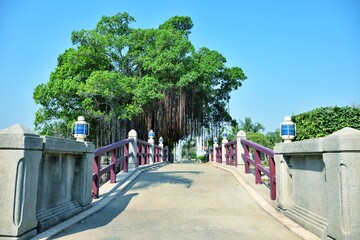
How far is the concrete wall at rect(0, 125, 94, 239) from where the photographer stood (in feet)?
10.7

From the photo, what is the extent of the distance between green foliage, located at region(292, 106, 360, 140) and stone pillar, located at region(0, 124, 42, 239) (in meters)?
10.2

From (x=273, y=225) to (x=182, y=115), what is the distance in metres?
16.4

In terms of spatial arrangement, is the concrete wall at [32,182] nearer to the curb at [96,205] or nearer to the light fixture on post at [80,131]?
the curb at [96,205]

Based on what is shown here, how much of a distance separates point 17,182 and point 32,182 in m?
0.19

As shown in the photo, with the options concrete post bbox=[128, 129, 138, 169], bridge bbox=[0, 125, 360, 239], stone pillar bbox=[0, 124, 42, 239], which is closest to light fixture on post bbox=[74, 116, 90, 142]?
bridge bbox=[0, 125, 360, 239]

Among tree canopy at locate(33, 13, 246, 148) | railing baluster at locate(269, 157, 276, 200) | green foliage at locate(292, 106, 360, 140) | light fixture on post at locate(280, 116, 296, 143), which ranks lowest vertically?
railing baluster at locate(269, 157, 276, 200)

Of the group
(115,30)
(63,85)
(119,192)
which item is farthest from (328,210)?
(115,30)

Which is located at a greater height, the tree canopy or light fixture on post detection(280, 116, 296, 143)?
the tree canopy

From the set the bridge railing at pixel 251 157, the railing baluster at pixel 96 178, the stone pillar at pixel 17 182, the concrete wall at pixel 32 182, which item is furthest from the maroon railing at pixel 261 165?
the stone pillar at pixel 17 182

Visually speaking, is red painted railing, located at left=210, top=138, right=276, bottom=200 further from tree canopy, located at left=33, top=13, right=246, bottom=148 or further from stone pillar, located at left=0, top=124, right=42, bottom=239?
tree canopy, located at left=33, top=13, right=246, bottom=148

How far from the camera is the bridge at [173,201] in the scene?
3195 mm

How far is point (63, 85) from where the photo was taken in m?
17.8

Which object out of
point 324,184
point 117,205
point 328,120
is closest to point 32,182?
point 117,205

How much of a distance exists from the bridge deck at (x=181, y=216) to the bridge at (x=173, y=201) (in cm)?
1
